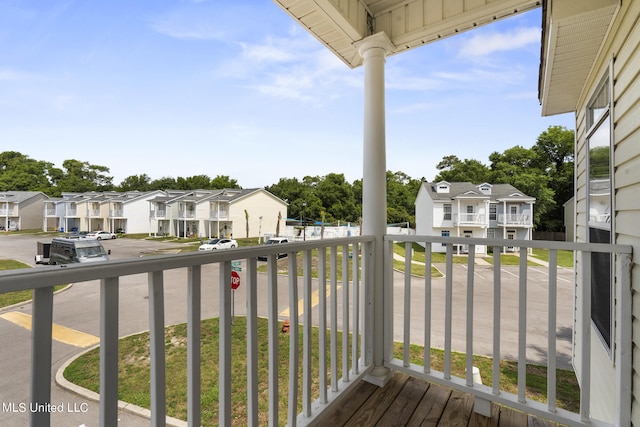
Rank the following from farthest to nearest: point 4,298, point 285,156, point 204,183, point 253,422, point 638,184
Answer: point 285,156
point 204,183
point 638,184
point 253,422
point 4,298

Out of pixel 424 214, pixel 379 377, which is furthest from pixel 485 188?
pixel 379 377

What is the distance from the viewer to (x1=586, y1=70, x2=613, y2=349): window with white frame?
71.1 inches

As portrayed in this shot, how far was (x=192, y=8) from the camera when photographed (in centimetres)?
123

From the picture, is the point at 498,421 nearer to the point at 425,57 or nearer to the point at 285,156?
the point at 285,156

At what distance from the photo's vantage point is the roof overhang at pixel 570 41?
1.31 m

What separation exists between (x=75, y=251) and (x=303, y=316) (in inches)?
36.7

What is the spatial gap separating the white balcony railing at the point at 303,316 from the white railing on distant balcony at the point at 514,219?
39 cm

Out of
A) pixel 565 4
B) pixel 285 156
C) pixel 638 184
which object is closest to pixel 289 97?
pixel 285 156

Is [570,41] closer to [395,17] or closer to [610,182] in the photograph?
[610,182]

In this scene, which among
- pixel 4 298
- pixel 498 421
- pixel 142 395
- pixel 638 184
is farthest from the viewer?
pixel 498 421

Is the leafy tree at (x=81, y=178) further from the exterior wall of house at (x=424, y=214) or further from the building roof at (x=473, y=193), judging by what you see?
the building roof at (x=473, y=193)

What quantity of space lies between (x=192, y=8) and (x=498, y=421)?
2.37 metres
